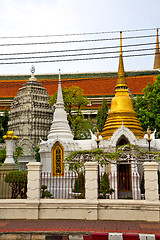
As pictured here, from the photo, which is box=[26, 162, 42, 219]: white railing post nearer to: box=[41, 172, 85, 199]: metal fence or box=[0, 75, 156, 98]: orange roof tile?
box=[41, 172, 85, 199]: metal fence

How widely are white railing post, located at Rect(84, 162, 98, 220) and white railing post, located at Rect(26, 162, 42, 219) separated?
1.58 m

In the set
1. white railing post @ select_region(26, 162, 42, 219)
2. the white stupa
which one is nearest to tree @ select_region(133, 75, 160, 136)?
the white stupa

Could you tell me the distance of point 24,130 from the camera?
24.7 meters

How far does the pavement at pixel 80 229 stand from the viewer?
7.48 meters

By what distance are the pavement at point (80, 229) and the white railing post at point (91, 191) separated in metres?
0.30

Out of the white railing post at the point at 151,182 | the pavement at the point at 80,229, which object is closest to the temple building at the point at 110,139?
the white railing post at the point at 151,182

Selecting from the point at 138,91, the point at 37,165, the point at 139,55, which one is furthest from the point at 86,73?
the point at 37,165

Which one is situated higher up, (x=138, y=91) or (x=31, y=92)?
(x=138, y=91)

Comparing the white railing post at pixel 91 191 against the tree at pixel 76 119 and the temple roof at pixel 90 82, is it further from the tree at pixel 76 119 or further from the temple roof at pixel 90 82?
the temple roof at pixel 90 82

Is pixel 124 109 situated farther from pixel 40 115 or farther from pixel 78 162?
pixel 40 115

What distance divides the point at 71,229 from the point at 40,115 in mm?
18260

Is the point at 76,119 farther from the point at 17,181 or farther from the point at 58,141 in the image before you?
the point at 17,181

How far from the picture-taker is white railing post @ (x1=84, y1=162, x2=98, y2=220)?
9.27 metres

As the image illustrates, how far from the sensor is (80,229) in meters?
7.87
